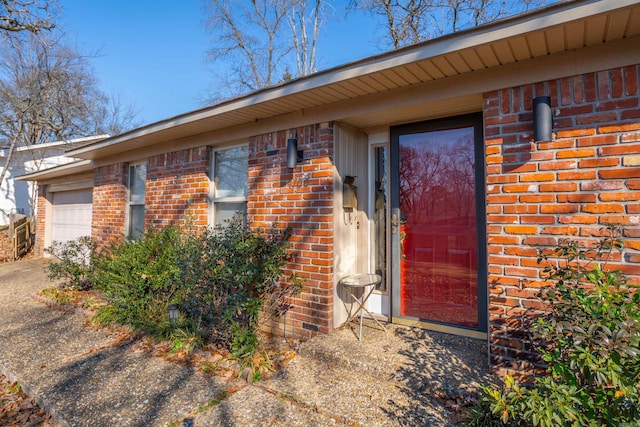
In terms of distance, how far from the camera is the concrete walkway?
2207 millimetres

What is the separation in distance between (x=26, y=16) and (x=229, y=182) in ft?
21.0

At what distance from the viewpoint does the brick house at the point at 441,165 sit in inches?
86.9

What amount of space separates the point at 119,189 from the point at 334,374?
214 inches

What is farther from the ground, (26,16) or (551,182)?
(26,16)

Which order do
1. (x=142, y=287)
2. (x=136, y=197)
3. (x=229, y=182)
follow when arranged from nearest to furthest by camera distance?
(x=142, y=287) → (x=229, y=182) → (x=136, y=197)

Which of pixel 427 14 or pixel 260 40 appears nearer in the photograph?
pixel 427 14

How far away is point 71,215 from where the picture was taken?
9016mm

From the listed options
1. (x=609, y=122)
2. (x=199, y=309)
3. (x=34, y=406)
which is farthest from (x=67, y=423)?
(x=609, y=122)

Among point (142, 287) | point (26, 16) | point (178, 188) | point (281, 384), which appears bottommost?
point (281, 384)

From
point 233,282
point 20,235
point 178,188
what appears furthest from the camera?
point 20,235

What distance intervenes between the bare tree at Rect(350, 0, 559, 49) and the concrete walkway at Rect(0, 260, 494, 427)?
9.61 m

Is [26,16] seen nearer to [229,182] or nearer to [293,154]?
[229,182]

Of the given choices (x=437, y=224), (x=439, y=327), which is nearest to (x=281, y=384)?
(x=439, y=327)

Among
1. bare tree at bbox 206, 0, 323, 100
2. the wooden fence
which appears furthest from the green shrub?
bare tree at bbox 206, 0, 323, 100
